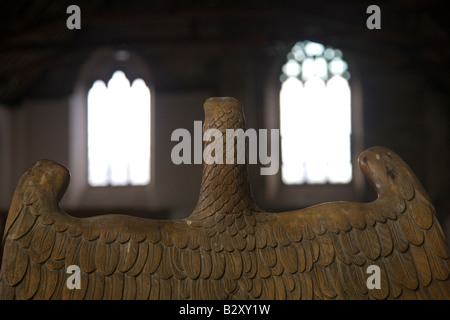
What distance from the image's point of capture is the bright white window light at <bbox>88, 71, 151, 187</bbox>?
A: 23.4 ft

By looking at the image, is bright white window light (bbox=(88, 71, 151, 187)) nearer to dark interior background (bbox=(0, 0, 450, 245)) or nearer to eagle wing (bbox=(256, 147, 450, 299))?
dark interior background (bbox=(0, 0, 450, 245))

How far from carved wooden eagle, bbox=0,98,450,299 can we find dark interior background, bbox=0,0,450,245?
5329 millimetres

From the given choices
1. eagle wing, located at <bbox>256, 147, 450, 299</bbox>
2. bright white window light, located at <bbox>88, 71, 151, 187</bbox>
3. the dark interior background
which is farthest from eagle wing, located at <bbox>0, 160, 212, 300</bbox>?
bright white window light, located at <bbox>88, 71, 151, 187</bbox>

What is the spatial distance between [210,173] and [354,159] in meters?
5.88

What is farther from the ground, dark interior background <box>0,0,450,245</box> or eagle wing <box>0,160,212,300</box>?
dark interior background <box>0,0,450,245</box>

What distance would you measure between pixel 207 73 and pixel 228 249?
19.8ft

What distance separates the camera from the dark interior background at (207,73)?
652 cm

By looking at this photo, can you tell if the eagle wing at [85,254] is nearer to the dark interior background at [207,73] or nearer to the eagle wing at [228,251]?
the eagle wing at [228,251]

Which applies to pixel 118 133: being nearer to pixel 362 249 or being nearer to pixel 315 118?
pixel 315 118

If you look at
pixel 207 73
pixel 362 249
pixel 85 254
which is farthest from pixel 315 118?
pixel 85 254

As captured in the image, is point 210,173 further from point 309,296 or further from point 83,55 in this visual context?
point 83,55

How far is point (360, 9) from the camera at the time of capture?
21.6 ft

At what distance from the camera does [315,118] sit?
6.99m

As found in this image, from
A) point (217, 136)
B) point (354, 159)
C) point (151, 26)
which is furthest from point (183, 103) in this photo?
point (217, 136)
